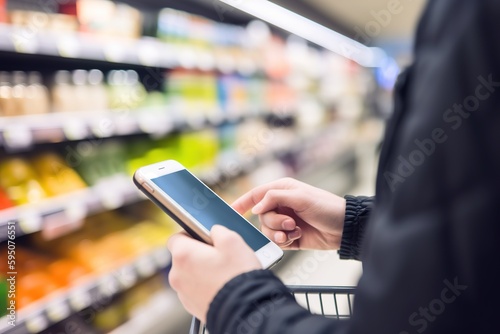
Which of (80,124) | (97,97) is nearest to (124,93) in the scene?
(97,97)

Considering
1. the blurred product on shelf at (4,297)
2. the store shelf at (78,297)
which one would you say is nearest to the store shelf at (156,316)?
the store shelf at (78,297)

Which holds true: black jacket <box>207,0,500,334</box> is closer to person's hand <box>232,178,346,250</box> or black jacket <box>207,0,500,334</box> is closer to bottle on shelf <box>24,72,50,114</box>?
person's hand <box>232,178,346,250</box>

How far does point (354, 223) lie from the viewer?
1058 mm

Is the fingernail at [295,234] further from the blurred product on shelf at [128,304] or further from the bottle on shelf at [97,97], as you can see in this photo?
the blurred product on shelf at [128,304]

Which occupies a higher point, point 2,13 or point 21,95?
point 2,13

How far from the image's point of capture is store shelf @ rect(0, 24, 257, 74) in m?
1.55

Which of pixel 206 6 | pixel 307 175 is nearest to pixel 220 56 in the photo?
pixel 206 6

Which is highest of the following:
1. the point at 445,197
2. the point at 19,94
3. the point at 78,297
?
the point at 445,197

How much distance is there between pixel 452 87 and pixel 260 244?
55 centimetres

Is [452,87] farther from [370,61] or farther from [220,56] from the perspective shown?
[370,61]

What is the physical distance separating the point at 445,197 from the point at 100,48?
5.92 feet

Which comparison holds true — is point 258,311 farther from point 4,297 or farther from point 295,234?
point 4,297

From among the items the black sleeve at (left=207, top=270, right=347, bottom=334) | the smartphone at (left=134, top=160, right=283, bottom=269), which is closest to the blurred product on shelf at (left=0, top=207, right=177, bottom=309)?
the smartphone at (left=134, top=160, right=283, bottom=269)

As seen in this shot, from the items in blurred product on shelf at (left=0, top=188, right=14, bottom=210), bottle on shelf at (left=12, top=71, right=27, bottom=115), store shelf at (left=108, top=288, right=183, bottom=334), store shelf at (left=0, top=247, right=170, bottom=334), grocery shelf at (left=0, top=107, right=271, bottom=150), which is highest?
bottle on shelf at (left=12, top=71, right=27, bottom=115)
